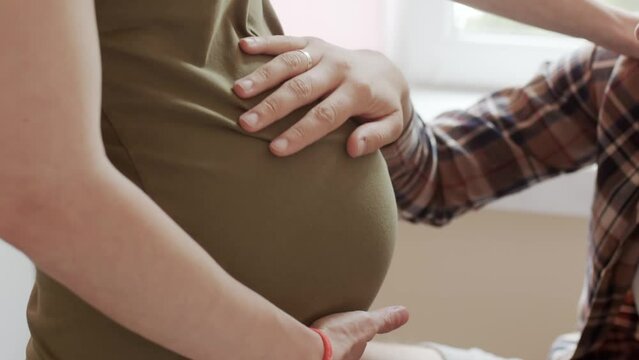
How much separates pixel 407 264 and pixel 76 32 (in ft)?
3.77

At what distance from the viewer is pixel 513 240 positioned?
1.58 meters

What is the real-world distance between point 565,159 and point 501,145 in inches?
3.7

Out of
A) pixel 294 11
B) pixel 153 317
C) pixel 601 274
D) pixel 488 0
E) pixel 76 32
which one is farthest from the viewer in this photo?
pixel 294 11

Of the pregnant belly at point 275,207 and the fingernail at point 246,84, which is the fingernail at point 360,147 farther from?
the fingernail at point 246,84

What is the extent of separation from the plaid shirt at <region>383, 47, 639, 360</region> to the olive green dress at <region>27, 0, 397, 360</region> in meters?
0.40

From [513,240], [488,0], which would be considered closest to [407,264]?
[513,240]

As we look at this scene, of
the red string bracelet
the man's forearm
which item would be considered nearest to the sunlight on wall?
the man's forearm

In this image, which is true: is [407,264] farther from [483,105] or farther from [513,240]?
[483,105]

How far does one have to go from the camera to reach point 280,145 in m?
0.76

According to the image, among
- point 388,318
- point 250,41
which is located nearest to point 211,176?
point 250,41

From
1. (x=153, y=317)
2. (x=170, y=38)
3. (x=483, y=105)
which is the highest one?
(x=170, y=38)

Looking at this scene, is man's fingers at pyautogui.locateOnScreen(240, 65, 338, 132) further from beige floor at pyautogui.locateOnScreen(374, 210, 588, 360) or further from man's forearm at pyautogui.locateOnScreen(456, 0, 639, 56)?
beige floor at pyautogui.locateOnScreen(374, 210, 588, 360)

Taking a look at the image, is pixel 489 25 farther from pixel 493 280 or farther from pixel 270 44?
pixel 270 44

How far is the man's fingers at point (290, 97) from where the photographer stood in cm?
75
